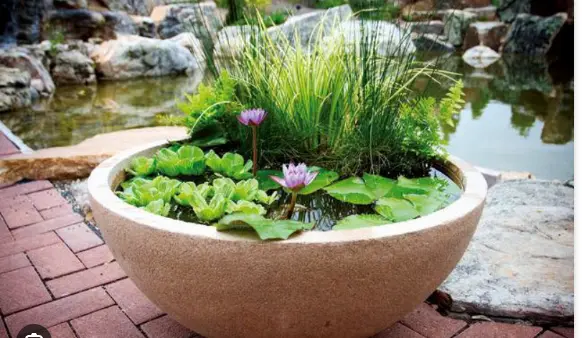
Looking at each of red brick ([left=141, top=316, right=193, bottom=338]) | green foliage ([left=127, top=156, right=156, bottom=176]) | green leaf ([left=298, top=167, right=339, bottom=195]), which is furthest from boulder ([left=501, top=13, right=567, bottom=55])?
red brick ([left=141, top=316, right=193, bottom=338])

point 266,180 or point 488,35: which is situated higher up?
point 266,180

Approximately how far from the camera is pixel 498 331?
151 centimetres

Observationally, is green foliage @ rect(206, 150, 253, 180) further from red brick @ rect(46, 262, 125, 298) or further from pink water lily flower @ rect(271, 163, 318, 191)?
red brick @ rect(46, 262, 125, 298)

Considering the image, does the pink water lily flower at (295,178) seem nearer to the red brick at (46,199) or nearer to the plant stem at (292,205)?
the plant stem at (292,205)

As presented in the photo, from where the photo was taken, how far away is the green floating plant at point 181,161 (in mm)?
1494

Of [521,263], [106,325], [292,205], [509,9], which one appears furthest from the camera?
[509,9]

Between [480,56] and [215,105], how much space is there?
9391 mm

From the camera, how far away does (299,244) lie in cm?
Answer: 98

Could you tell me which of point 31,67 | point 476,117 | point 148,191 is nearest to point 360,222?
point 148,191

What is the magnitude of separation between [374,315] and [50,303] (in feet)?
3.49

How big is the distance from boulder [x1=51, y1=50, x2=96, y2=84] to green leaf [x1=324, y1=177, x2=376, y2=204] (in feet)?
19.8

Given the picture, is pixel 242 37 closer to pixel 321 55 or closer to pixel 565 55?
pixel 321 55

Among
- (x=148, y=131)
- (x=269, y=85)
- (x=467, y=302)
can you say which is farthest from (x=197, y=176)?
(x=148, y=131)

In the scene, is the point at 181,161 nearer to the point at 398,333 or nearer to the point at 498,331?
the point at 398,333
